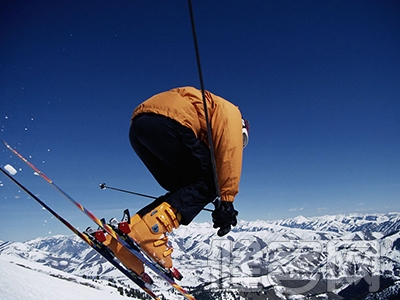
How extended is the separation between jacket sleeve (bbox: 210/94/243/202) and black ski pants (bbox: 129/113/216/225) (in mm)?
169

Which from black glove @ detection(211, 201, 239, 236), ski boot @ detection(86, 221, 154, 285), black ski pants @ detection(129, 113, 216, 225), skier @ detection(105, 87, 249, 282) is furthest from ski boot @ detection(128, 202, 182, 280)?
black glove @ detection(211, 201, 239, 236)

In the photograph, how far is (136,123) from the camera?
142 inches

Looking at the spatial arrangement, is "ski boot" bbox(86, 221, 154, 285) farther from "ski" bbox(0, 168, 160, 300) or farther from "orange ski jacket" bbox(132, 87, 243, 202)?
"orange ski jacket" bbox(132, 87, 243, 202)

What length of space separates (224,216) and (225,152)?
30.8 inches

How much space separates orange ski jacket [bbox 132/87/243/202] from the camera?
3.37 metres

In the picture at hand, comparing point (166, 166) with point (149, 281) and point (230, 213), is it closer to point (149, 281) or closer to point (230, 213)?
point (230, 213)

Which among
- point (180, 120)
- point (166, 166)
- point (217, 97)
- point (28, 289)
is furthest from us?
point (28, 289)

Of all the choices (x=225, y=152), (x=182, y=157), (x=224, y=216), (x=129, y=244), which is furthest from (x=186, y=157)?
(x=129, y=244)

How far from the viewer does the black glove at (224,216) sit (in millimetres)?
3367

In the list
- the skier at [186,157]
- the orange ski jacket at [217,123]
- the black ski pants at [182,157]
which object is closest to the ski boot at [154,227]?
the skier at [186,157]

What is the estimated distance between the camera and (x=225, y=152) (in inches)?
133

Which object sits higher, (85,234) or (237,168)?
(237,168)

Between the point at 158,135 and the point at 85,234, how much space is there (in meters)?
1.57

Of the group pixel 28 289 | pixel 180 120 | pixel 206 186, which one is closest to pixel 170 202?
pixel 206 186
